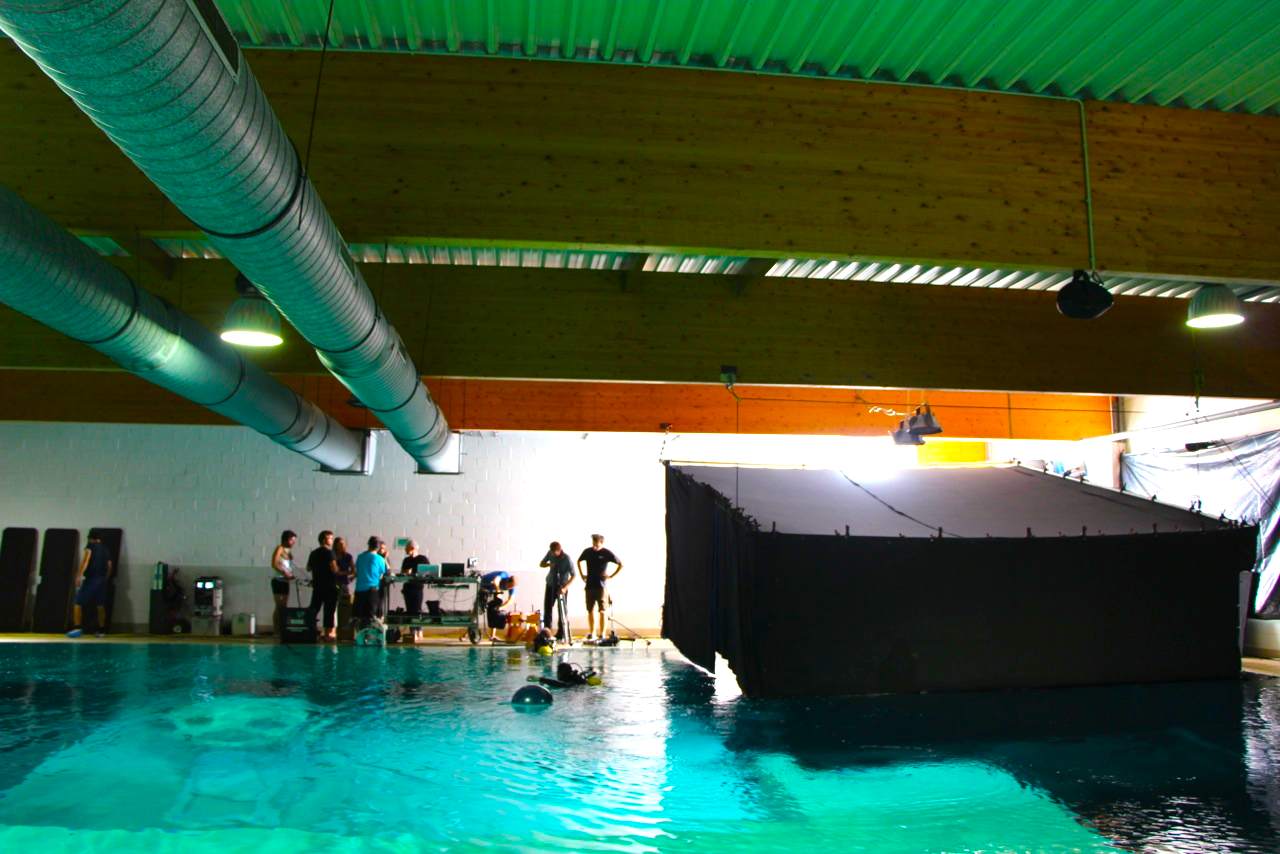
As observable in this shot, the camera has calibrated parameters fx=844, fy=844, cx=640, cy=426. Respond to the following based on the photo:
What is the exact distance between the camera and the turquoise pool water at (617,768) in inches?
146

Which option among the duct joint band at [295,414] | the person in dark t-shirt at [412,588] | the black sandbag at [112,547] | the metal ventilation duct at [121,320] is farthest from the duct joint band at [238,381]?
the black sandbag at [112,547]

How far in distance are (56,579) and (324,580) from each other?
17.3 ft

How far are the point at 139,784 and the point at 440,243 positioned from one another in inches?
141

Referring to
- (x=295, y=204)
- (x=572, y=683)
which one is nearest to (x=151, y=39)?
(x=295, y=204)

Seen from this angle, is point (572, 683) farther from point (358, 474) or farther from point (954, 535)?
point (358, 474)

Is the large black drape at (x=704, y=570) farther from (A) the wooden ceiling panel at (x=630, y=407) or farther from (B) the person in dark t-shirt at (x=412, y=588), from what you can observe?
(B) the person in dark t-shirt at (x=412, y=588)

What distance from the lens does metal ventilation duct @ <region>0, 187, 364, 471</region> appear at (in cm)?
436

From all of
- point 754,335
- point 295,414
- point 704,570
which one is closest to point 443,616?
point 295,414

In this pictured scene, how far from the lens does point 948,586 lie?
7.46 meters

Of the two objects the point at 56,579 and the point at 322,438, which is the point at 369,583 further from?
the point at 56,579

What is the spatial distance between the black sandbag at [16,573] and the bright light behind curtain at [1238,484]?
55.7ft

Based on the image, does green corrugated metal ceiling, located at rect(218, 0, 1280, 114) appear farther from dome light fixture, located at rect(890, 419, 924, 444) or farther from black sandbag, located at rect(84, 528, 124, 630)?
black sandbag, located at rect(84, 528, 124, 630)

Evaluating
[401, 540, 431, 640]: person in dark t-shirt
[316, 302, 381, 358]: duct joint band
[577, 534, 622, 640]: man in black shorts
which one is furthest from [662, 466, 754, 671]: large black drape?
[401, 540, 431, 640]: person in dark t-shirt

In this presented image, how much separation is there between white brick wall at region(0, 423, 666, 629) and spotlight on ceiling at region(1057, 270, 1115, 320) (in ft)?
31.4
